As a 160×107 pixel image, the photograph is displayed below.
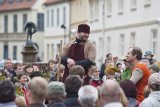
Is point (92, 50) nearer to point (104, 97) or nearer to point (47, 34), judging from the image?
point (104, 97)

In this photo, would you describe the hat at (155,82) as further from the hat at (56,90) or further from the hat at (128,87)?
the hat at (56,90)

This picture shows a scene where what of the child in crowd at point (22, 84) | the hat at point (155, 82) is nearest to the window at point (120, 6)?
the child in crowd at point (22, 84)

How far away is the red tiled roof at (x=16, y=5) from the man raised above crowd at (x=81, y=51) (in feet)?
257

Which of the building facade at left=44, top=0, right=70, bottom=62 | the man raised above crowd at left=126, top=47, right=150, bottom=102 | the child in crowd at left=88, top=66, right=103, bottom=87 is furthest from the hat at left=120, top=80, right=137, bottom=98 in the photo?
the building facade at left=44, top=0, right=70, bottom=62

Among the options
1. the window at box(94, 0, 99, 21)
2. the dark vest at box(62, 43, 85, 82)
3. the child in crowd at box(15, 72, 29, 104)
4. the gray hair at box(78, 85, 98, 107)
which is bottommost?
the child in crowd at box(15, 72, 29, 104)

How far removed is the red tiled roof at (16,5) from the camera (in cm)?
9312

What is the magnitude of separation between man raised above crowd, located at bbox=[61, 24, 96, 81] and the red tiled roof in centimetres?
7843

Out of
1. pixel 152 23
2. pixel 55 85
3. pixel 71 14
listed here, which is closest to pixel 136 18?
pixel 152 23

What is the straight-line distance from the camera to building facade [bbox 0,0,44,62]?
92062 millimetres

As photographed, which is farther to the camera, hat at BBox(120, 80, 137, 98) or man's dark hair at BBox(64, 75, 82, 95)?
hat at BBox(120, 80, 137, 98)

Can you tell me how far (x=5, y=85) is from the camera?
384 inches

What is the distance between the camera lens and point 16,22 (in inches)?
3760

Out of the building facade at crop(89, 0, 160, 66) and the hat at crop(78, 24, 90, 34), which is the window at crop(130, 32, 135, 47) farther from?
the hat at crop(78, 24, 90, 34)

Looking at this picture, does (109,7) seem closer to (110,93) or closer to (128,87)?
(128,87)
